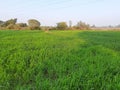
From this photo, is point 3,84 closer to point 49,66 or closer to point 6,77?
point 6,77

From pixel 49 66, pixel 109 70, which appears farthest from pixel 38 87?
pixel 109 70

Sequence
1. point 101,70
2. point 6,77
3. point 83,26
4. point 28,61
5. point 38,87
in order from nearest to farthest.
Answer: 1. point 38,87
2. point 6,77
3. point 101,70
4. point 28,61
5. point 83,26

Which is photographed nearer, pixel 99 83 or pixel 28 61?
pixel 99 83

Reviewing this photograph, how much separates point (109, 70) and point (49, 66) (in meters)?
1.25

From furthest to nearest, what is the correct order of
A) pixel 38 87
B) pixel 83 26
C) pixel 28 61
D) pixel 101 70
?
pixel 83 26 → pixel 28 61 → pixel 101 70 → pixel 38 87

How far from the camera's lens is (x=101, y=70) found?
407 cm

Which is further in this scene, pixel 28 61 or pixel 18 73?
pixel 28 61

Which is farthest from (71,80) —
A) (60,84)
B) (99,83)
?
(99,83)

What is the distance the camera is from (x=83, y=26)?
44.9 meters

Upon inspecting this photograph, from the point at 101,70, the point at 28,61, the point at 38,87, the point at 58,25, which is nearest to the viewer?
the point at 38,87

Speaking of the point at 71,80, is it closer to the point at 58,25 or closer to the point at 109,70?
the point at 109,70

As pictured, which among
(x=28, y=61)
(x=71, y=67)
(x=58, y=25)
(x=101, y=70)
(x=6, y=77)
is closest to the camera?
(x=6, y=77)

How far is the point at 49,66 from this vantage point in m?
4.53

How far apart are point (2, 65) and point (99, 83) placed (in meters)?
2.30
